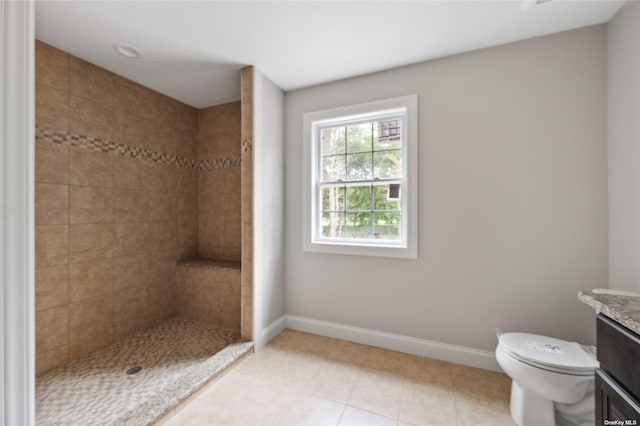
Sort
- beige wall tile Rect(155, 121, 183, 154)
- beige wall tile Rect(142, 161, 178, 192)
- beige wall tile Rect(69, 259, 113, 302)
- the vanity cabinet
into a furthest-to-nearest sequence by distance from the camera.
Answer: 1. beige wall tile Rect(155, 121, 183, 154)
2. beige wall tile Rect(142, 161, 178, 192)
3. beige wall tile Rect(69, 259, 113, 302)
4. the vanity cabinet

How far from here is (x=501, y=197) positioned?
189 cm

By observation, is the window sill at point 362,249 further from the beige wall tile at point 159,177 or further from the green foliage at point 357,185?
the beige wall tile at point 159,177

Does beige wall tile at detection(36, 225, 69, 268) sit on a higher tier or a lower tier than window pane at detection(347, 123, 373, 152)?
lower

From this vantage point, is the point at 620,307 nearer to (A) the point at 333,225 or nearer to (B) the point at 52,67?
(A) the point at 333,225

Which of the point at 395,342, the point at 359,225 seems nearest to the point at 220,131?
the point at 359,225

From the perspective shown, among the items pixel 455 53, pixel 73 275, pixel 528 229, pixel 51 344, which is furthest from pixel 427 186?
pixel 51 344

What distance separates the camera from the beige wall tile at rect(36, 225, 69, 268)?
6.01 ft

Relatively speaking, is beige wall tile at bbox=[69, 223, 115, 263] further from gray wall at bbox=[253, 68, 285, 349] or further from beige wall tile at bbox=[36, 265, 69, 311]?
gray wall at bbox=[253, 68, 285, 349]

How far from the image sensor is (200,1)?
1501 millimetres

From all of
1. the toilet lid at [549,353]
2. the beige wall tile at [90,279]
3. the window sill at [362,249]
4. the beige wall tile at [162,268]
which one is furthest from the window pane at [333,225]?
the beige wall tile at [90,279]

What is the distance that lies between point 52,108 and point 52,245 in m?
1.02

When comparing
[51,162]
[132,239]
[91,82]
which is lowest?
[132,239]

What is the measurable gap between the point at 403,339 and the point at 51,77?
3429 mm

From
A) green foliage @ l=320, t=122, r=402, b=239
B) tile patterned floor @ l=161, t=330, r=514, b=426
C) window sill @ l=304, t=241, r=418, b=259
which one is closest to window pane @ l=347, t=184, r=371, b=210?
green foliage @ l=320, t=122, r=402, b=239
